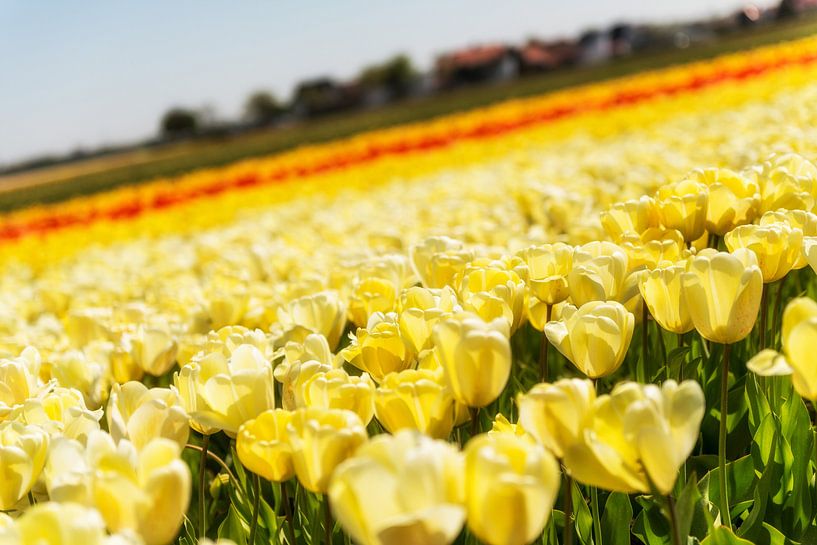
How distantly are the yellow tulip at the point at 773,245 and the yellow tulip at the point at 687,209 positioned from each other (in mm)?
357

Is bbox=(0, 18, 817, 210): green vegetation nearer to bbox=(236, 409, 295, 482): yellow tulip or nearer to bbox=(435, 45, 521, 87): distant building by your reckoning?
bbox=(236, 409, 295, 482): yellow tulip

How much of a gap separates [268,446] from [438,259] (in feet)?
3.30

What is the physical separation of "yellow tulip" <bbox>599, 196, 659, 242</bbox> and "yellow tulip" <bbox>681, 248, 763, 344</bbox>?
731 millimetres

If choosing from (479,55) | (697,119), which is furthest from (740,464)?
(479,55)

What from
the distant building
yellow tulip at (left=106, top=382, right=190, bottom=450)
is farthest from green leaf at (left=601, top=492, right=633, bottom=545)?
the distant building


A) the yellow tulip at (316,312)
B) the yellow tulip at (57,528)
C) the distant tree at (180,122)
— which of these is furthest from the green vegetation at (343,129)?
the distant tree at (180,122)

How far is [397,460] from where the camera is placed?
0.86 meters

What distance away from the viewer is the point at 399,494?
0.85m

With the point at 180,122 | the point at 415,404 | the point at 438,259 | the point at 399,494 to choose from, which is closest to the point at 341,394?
the point at 415,404

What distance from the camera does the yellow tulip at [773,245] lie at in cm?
159

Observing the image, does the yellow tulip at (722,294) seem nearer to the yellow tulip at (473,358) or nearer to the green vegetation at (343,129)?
the yellow tulip at (473,358)

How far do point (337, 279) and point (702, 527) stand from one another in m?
1.45

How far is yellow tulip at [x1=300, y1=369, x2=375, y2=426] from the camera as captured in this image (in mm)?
1255

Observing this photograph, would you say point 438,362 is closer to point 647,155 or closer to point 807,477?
point 807,477
